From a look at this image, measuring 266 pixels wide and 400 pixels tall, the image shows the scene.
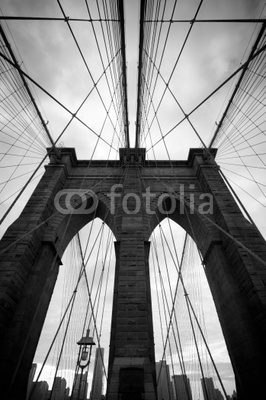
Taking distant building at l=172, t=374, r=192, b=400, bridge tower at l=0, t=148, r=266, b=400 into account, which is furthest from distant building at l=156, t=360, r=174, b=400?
bridge tower at l=0, t=148, r=266, b=400

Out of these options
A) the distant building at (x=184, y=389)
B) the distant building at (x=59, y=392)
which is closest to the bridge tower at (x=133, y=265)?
the distant building at (x=184, y=389)

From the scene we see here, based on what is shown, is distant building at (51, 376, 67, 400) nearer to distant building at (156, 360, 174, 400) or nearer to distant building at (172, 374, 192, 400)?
distant building at (156, 360, 174, 400)

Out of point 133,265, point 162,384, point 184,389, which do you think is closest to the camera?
point 133,265

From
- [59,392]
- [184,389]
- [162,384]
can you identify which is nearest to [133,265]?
[59,392]

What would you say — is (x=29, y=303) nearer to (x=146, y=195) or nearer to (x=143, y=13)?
(x=146, y=195)

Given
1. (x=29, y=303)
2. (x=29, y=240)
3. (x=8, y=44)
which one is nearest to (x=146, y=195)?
(x=29, y=240)

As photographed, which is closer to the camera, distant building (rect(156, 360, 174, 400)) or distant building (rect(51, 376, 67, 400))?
distant building (rect(156, 360, 174, 400))

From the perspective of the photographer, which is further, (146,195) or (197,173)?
(197,173)

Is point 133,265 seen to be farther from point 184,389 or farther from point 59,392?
point 184,389
